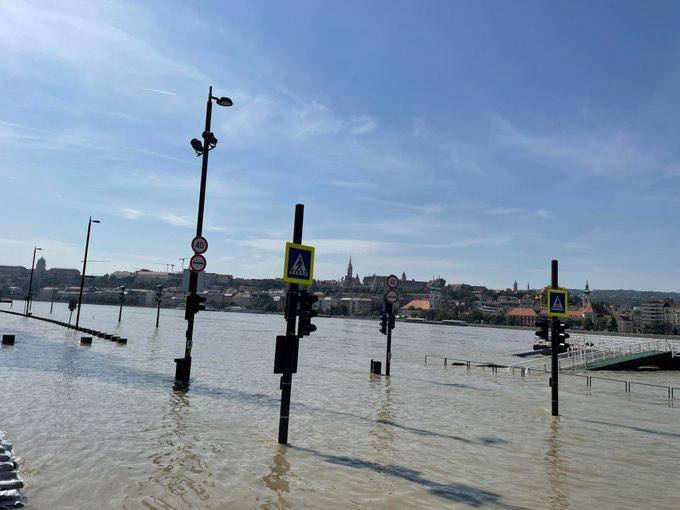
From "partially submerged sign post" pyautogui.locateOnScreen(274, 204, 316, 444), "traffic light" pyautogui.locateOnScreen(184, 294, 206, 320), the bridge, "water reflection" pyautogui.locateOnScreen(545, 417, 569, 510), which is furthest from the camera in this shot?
the bridge

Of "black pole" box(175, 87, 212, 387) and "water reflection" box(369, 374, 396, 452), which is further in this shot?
"black pole" box(175, 87, 212, 387)

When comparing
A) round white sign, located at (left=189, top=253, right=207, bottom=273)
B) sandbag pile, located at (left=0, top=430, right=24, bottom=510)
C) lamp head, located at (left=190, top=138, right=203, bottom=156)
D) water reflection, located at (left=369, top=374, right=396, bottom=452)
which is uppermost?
lamp head, located at (left=190, top=138, right=203, bottom=156)

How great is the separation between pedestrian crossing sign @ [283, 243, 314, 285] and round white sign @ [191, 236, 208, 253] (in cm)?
768

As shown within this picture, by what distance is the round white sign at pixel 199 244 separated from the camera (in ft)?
57.0

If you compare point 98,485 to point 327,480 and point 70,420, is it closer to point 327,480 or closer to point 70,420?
point 327,480

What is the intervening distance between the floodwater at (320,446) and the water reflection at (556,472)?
0.05 m

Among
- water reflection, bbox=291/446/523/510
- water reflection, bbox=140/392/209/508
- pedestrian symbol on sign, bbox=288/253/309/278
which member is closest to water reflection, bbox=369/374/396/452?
water reflection, bbox=291/446/523/510

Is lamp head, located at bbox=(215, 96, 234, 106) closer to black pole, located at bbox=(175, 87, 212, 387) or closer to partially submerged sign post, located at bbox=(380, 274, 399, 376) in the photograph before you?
black pole, located at bbox=(175, 87, 212, 387)

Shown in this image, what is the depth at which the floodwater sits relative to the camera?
25.4ft

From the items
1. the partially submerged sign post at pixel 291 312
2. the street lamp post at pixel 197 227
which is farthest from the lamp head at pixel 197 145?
the partially submerged sign post at pixel 291 312

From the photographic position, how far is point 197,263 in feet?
56.9

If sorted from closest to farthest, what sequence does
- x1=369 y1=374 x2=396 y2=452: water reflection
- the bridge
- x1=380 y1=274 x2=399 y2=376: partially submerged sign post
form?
x1=369 y1=374 x2=396 y2=452: water reflection → x1=380 y1=274 x2=399 y2=376: partially submerged sign post → the bridge

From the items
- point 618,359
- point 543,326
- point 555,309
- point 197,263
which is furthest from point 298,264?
point 618,359

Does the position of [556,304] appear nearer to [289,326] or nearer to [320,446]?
[320,446]
